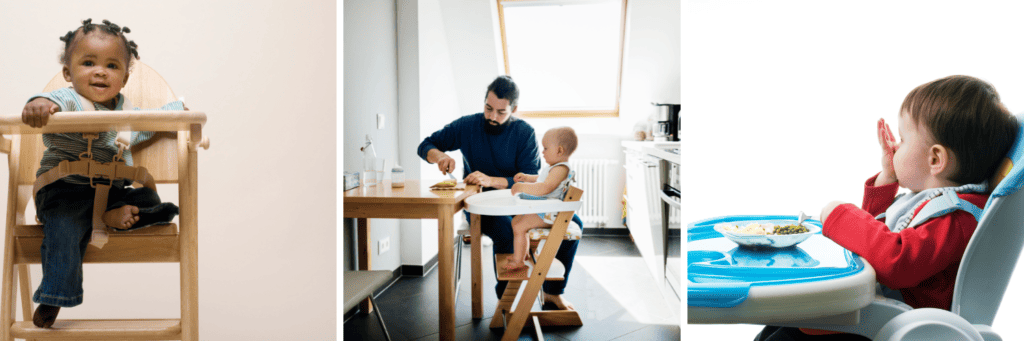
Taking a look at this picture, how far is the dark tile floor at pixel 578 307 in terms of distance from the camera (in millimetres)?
2119

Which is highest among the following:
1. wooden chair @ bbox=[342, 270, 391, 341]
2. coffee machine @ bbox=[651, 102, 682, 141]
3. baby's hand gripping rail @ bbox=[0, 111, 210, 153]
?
coffee machine @ bbox=[651, 102, 682, 141]

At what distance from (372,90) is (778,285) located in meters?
1.91

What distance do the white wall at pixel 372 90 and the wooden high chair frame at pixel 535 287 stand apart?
0.66 meters

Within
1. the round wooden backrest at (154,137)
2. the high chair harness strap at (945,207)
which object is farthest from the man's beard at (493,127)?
the high chair harness strap at (945,207)

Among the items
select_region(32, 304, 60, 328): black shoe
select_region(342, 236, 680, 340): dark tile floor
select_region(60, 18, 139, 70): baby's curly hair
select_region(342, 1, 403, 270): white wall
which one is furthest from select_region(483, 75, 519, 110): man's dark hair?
select_region(32, 304, 60, 328): black shoe

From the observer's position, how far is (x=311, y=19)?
5.22 feet

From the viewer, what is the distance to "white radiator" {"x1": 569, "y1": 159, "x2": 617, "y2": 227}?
418cm

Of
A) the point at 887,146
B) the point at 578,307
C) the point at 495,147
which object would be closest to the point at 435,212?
the point at 495,147

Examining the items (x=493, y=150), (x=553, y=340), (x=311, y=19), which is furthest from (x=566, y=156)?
(x=311, y=19)

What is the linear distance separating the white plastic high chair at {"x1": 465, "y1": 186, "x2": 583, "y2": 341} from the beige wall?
1.68ft

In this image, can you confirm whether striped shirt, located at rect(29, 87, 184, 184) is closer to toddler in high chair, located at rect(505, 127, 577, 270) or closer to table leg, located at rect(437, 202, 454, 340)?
table leg, located at rect(437, 202, 454, 340)

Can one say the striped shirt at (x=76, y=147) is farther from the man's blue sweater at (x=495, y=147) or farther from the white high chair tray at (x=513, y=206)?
the man's blue sweater at (x=495, y=147)

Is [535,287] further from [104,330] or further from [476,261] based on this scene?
[104,330]

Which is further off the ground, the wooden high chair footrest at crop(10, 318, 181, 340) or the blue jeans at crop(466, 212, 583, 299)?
the blue jeans at crop(466, 212, 583, 299)
